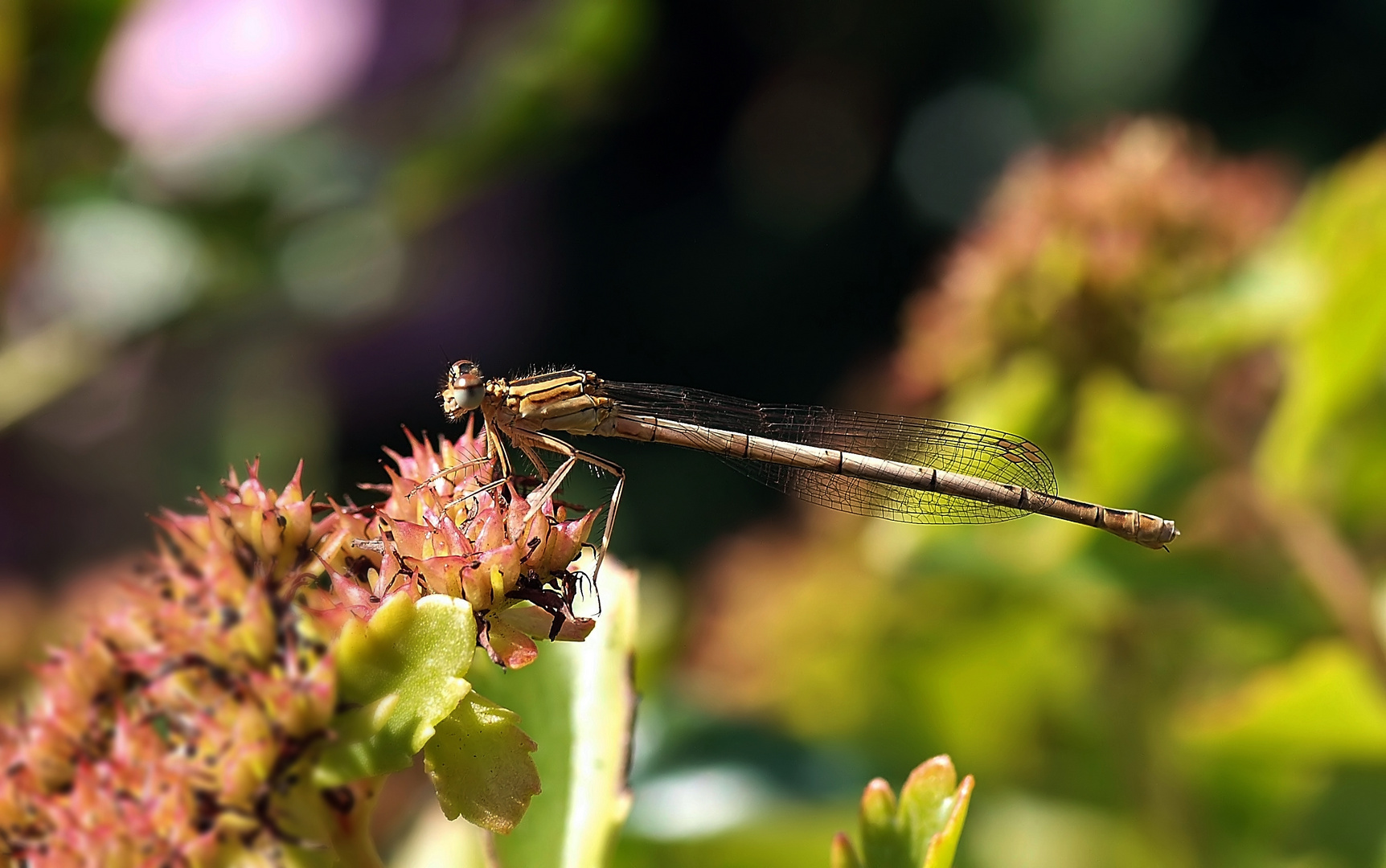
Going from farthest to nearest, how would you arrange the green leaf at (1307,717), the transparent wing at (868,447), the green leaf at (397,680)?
1. the transparent wing at (868,447)
2. the green leaf at (1307,717)
3. the green leaf at (397,680)

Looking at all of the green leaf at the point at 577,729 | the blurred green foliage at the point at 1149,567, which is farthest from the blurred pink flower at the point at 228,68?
the green leaf at the point at 577,729

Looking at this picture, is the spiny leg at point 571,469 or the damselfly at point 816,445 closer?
the spiny leg at point 571,469

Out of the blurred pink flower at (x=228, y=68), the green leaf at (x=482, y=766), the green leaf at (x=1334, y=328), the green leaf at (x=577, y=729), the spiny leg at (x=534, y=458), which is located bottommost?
the green leaf at (x=482, y=766)

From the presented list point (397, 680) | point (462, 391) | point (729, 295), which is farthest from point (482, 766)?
point (729, 295)

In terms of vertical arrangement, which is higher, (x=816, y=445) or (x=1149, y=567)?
(x=816, y=445)

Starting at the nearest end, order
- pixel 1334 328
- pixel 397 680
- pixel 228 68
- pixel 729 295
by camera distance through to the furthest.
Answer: pixel 397 680, pixel 1334 328, pixel 228 68, pixel 729 295

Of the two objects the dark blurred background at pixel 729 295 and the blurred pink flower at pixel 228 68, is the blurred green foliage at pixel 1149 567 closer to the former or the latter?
the dark blurred background at pixel 729 295

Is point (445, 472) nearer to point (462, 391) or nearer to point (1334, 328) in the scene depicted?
point (462, 391)

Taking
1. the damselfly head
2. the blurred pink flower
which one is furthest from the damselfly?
the blurred pink flower

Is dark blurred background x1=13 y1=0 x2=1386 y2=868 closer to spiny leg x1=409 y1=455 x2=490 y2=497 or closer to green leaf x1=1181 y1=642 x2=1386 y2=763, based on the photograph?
green leaf x1=1181 y1=642 x2=1386 y2=763
